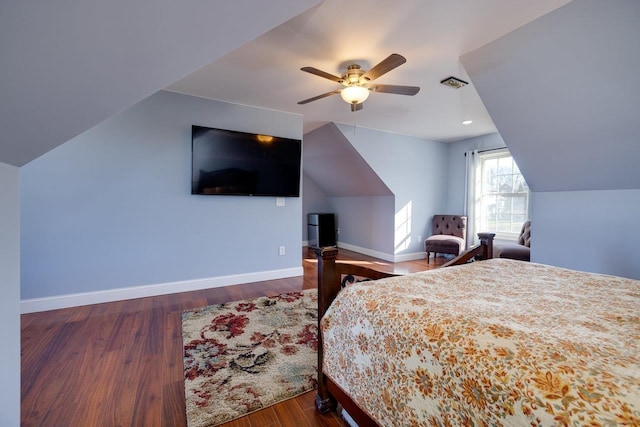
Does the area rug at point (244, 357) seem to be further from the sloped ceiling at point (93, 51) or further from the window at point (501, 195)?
the window at point (501, 195)

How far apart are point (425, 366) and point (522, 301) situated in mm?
564

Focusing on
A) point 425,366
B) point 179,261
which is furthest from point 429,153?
point 425,366

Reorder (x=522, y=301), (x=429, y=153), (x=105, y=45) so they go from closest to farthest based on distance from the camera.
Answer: (x=105, y=45)
(x=522, y=301)
(x=429, y=153)

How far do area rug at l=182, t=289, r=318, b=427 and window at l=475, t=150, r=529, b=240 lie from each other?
377 centimetres

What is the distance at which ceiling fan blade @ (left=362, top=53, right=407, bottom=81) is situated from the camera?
69.1 inches

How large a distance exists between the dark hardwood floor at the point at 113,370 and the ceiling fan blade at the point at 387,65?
2.15m

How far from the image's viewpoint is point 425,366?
2.61 ft

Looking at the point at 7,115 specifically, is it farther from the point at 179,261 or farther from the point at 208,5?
the point at 179,261

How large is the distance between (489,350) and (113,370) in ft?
6.80

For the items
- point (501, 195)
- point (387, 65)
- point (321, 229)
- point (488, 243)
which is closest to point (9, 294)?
point (387, 65)

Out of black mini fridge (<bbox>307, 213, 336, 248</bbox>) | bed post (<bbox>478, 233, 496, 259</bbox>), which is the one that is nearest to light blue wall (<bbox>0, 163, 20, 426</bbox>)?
bed post (<bbox>478, 233, 496, 259</bbox>)

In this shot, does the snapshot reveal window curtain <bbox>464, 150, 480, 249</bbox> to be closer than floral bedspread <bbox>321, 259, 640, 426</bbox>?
No

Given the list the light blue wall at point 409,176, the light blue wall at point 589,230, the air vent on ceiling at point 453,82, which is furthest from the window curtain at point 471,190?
the air vent on ceiling at point 453,82

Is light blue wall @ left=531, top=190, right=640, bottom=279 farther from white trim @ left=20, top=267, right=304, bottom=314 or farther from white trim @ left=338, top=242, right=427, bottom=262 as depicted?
white trim @ left=20, top=267, right=304, bottom=314
